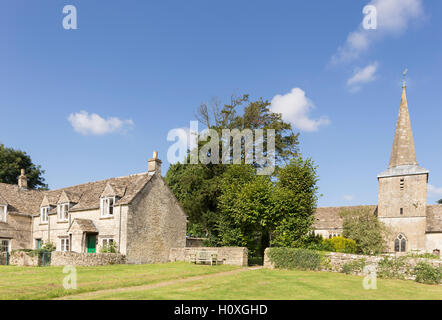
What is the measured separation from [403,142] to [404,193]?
7606mm

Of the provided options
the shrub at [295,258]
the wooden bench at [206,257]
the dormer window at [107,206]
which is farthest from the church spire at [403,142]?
the dormer window at [107,206]

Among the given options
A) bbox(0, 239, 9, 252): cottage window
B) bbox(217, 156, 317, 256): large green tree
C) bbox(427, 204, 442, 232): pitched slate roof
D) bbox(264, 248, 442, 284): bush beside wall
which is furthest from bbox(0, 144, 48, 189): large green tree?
bbox(427, 204, 442, 232): pitched slate roof

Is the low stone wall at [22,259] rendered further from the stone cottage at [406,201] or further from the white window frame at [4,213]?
the stone cottage at [406,201]

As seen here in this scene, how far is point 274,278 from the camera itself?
2011 cm

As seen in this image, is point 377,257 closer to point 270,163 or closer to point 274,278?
point 274,278

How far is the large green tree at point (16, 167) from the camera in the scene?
5656 centimetres

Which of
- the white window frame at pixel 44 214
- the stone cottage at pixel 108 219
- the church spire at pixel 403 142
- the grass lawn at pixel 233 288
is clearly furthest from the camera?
the church spire at pixel 403 142

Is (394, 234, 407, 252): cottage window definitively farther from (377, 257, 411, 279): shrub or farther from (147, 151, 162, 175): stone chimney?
(147, 151, 162, 175): stone chimney

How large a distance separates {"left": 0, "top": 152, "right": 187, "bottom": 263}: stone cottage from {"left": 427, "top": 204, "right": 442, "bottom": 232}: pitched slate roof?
35.7m

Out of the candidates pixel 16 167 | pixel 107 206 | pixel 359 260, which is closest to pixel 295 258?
pixel 359 260

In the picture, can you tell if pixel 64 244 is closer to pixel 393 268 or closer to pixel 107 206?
pixel 107 206

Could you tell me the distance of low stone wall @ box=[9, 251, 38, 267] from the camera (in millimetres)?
29031

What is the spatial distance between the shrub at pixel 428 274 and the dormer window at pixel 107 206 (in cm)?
2369
